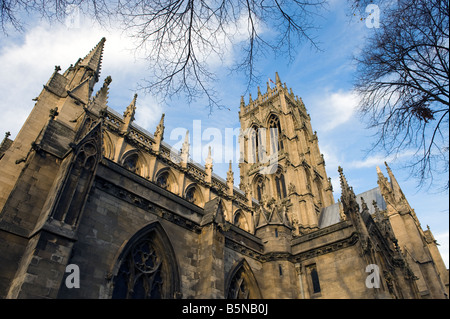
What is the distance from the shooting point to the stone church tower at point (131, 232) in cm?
685

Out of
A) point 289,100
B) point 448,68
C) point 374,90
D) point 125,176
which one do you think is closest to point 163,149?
point 125,176

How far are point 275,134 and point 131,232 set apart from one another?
35058mm

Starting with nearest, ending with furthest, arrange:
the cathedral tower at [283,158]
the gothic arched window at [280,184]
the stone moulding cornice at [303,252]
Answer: the stone moulding cornice at [303,252], the cathedral tower at [283,158], the gothic arched window at [280,184]

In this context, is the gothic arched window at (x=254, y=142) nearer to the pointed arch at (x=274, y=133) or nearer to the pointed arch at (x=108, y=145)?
the pointed arch at (x=274, y=133)

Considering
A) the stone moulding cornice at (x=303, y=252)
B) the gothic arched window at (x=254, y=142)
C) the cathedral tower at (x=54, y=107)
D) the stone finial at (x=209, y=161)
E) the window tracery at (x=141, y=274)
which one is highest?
the gothic arched window at (x=254, y=142)

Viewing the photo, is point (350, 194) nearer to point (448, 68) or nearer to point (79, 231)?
point (448, 68)

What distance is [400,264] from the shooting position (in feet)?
58.4

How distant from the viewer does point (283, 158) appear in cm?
3653

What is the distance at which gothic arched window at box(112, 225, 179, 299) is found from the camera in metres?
8.25

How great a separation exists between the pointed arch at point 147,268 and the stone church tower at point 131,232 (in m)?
0.03

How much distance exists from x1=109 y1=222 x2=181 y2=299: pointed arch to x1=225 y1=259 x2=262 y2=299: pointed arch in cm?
321

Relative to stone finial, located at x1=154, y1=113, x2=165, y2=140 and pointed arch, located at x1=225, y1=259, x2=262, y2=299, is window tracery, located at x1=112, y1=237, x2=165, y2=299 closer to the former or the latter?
pointed arch, located at x1=225, y1=259, x2=262, y2=299

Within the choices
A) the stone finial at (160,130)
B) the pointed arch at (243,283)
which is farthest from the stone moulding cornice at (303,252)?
the stone finial at (160,130)

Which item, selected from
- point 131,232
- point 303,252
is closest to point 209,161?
point 303,252
